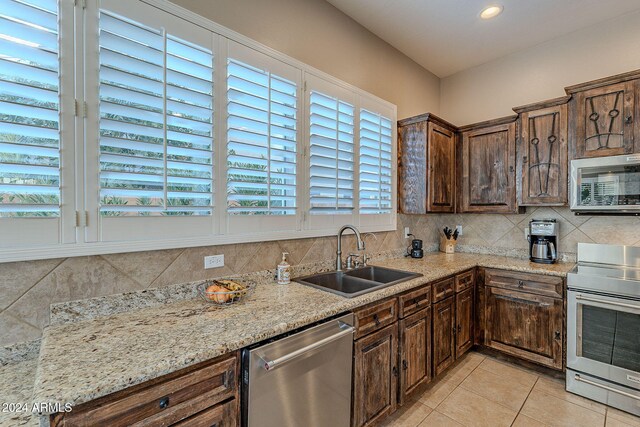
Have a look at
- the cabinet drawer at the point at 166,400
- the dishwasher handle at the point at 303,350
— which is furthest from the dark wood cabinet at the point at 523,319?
the cabinet drawer at the point at 166,400

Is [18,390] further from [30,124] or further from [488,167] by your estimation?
[488,167]

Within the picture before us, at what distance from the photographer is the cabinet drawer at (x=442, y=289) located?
230cm

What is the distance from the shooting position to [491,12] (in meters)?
2.51

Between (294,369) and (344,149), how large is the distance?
1716 millimetres

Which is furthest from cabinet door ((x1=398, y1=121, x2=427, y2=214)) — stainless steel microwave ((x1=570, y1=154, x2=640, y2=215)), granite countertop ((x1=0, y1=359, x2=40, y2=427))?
granite countertop ((x1=0, y1=359, x2=40, y2=427))

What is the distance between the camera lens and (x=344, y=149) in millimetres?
2455

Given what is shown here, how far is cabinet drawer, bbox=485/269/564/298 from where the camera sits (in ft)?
7.99

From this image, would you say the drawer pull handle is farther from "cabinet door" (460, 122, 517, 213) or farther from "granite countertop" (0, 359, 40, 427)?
"cabinet door" (460, 122, 517, 213)

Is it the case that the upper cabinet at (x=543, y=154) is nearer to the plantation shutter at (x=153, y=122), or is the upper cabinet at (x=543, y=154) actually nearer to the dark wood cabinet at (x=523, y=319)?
the dark wood cabinet at (x=523, y=319)

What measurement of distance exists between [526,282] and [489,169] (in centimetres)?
122

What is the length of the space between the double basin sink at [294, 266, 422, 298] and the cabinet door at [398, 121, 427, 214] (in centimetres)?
85

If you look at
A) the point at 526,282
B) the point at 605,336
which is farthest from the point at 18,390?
the point at 605,336

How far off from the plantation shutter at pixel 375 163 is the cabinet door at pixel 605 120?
1.60 m

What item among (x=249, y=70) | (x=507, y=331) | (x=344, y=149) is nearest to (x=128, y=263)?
(x=249, y=70)
